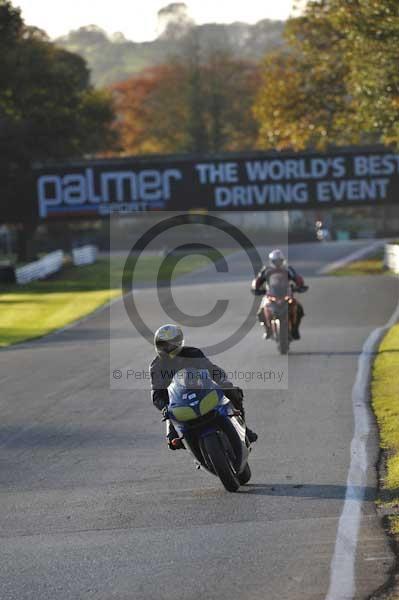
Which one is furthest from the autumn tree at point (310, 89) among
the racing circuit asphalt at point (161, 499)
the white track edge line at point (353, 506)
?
the white track edge line at point (353, 506)

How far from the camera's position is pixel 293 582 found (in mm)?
7012

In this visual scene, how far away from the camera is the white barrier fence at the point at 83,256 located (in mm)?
65200

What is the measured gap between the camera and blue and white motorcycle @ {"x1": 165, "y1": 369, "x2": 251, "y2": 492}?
31.7ft

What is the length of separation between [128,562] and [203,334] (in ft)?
62.4

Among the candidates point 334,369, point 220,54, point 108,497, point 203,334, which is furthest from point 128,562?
point 220,54

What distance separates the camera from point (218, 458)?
9617mm

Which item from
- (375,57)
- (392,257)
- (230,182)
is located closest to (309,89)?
(230,182)

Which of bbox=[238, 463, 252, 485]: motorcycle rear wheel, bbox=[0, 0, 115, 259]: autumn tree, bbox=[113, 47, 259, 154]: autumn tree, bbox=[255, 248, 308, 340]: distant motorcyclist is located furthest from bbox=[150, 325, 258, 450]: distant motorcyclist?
bbox=[113, 47, 259, 154]: autumn tree

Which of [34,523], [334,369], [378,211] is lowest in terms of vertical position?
[378,211]

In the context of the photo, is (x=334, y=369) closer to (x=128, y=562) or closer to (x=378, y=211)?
(x=128, y=562)

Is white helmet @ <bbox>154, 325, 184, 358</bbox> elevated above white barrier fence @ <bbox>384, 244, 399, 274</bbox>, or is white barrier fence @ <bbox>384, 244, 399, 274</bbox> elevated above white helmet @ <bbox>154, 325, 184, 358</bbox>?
white helmet @ <bbox>154, 325, 184, 358</bbox>

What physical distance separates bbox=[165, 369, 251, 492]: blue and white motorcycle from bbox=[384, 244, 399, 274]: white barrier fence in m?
35.7

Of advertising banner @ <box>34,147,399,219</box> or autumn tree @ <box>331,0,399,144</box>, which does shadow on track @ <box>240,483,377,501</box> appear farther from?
advertising banner @ <box>34,147,399,219</box>

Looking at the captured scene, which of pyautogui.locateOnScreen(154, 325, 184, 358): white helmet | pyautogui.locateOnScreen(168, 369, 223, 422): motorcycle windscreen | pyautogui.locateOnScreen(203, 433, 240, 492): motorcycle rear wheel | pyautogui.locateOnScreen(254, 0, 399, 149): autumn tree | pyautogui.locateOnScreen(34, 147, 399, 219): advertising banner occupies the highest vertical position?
pyautogui.locateOnScreen(254, 0, 399, 149): autumn tree
